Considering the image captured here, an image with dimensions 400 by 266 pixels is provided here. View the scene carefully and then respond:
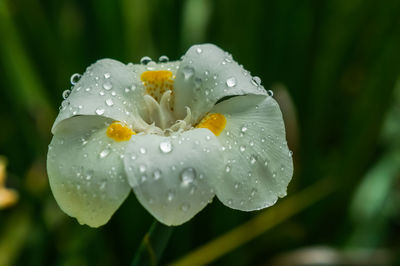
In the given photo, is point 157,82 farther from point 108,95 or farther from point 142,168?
point 142,168

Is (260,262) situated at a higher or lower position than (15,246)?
lower

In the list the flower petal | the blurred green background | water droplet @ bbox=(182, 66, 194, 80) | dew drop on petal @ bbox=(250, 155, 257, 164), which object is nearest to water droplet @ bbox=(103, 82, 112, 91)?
the flower petal

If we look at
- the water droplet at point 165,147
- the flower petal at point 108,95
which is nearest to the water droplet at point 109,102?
the flower petal at point 108,95

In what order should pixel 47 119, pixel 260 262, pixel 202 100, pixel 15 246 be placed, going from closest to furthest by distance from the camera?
pixel 202 100 → pixel 15 246 → pixel 47 119 → pixel 260 262

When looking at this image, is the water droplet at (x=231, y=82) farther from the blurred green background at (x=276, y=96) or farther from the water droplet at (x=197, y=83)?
the blurred green background at (x=276, y=96)

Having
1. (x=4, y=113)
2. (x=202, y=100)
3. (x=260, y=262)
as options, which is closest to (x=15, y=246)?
(x=4, y=113)

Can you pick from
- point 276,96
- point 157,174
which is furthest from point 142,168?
point 276,96

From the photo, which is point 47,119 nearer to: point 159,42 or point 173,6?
point 159,42

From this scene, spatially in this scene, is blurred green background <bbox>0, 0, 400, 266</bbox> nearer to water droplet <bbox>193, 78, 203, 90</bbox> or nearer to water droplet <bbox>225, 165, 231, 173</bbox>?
water droplet <bbox>193, 78, 203, 90</bbox>
